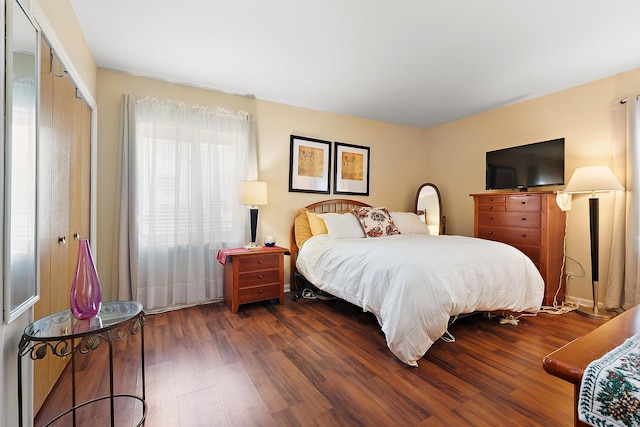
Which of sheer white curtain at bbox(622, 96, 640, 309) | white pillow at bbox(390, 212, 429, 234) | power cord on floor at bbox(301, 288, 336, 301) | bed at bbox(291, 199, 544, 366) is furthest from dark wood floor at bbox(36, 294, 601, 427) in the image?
white pillow at bbox(390, 212, 429, 234)

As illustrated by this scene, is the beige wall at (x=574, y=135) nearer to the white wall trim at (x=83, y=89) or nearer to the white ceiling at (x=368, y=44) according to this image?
the white ceiling at (x=368, y=44)

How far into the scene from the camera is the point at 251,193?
318cm

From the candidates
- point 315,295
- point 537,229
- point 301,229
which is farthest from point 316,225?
point 537,229

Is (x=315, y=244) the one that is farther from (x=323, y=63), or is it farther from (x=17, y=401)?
(x=17, y=401)

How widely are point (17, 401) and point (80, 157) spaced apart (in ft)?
5.65

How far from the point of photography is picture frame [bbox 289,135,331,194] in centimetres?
383

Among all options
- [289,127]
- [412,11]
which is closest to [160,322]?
[289,127]

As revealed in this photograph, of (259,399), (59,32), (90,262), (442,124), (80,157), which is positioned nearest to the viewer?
(90,262)

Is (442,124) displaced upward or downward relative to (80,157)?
upward

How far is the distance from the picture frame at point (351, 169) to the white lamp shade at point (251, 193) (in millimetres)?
1310

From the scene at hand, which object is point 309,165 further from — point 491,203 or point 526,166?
point 526,166

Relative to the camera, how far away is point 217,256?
3.24m

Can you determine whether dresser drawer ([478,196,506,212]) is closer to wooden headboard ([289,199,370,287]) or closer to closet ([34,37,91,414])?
wooden headboard ([289,199,370,287])

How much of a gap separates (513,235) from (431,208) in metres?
1.44
